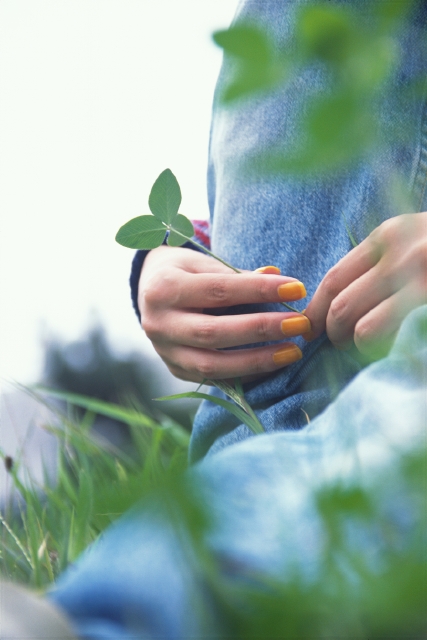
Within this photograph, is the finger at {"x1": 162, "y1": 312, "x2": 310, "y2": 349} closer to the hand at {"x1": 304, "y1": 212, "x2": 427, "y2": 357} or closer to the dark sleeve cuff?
the hand at {"x1": 304, "y1": 212, "x2": 427, "y2": 357}

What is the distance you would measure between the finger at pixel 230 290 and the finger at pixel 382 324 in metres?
0.10

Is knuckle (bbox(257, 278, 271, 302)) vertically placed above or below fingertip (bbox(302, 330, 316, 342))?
above

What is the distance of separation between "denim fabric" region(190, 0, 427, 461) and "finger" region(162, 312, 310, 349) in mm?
59

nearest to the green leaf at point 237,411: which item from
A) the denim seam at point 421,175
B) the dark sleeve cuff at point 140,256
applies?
the denim seam at point 421,175

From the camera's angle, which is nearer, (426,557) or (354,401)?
(426,557)

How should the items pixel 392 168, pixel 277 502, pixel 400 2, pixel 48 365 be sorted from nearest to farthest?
1. pixel 400 2
2. pixel 277 502
3. pixel 392 168
4. pixel 48 365

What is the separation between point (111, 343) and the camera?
30.2ft

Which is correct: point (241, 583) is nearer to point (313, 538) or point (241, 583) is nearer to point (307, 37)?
point (313, 538)

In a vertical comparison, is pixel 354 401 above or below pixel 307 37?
below

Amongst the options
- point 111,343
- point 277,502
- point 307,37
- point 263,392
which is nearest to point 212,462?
point 277,502

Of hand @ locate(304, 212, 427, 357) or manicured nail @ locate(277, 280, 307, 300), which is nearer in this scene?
hand @ locate(304, 212, 427, 357)

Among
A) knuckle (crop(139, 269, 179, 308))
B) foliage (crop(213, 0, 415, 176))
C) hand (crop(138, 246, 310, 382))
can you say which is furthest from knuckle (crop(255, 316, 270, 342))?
foliage (crop(213, 0, 415, 176))

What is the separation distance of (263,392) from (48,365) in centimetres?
893

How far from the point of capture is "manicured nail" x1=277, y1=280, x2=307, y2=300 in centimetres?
56
